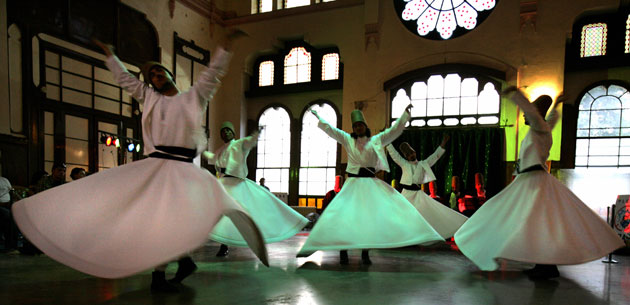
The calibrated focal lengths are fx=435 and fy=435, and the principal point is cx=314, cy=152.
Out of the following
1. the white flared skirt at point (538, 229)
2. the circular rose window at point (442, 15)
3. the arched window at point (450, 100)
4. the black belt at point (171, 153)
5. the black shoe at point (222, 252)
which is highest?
the circular rose window at point (442, 15)

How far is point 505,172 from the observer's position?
38.1ft

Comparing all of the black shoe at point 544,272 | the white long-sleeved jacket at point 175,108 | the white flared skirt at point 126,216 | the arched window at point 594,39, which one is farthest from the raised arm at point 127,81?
the arched window at point 594,39

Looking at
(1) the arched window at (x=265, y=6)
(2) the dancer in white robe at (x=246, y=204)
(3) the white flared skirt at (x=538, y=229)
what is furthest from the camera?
(1) the arched window at (x=265, y=6)

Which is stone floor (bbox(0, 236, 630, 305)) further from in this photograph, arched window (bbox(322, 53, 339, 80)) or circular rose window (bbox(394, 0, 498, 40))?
arched window (bbox(322, 53, 339, 80))

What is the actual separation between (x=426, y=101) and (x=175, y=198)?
11.0 metres

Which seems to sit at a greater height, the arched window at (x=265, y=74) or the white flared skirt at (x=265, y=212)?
the arched window at (x=265, y=74)

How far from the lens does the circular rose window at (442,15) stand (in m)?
12.3

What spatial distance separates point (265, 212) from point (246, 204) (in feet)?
0.75

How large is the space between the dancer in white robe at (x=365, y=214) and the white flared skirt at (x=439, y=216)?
84.3 inches

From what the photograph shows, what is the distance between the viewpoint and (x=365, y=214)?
4332mm

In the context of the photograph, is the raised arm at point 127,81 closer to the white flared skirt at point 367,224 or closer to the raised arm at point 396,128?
the white flared skirt at point 367,224

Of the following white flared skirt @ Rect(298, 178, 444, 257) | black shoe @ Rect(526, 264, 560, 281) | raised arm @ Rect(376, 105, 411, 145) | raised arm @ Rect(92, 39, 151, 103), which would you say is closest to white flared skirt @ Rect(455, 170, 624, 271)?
black shoe @ Rect(526, 264, 560, 281)

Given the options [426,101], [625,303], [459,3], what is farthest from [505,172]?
[625,303]

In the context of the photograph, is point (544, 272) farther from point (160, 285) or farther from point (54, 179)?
point (54, 179)
